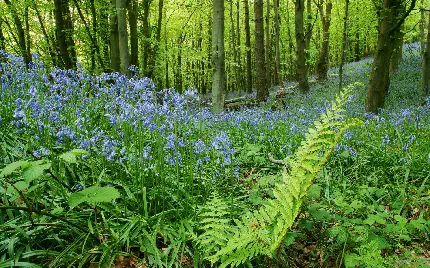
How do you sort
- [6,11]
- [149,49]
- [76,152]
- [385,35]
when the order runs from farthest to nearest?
[149,49], [6,11], [385,35], [76,152]

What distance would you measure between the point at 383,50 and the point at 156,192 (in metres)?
6.66

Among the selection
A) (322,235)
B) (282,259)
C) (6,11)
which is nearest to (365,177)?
(322,235)

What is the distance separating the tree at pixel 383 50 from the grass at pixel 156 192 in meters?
2.85

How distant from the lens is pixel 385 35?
7.04 meters

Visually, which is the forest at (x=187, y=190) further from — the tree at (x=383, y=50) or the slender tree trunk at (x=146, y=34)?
the slender tree trunk at (x=146, y=34)

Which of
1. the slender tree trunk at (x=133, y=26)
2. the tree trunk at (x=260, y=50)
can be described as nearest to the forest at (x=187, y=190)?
the tree trunk at (x=260, y=50)

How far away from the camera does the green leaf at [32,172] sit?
170cm

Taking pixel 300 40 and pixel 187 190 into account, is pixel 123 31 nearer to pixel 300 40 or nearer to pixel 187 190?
pixel 187 190

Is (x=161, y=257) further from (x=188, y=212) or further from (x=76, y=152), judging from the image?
(x=76, y=152)

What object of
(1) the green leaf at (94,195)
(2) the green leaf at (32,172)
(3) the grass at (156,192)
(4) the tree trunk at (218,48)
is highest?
(4) the tree trunk at (218,48)

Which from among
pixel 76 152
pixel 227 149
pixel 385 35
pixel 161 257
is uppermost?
pixel 385 35

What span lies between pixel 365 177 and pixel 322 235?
4.72ft

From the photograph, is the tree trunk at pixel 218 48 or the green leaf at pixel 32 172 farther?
the tree trunk at pixel 218 48

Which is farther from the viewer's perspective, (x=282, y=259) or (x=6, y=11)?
(x=6, y=11)
